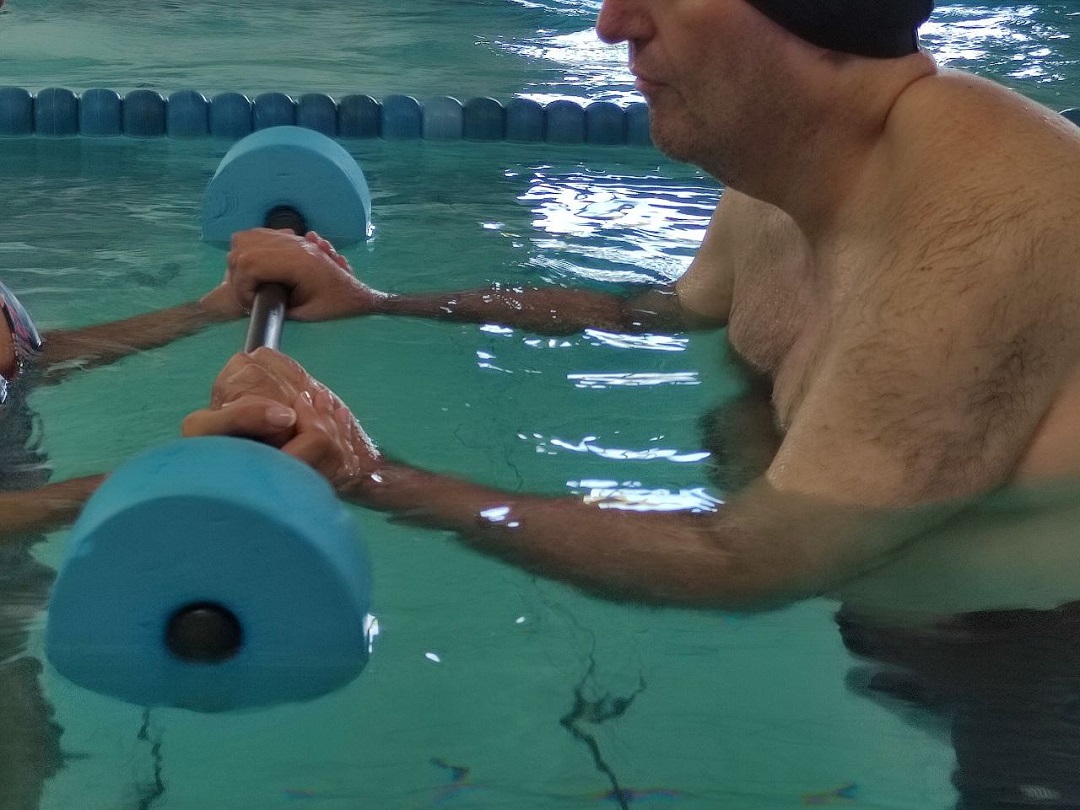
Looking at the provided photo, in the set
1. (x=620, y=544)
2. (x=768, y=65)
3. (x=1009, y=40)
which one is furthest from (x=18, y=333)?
(x=1009, y=40)

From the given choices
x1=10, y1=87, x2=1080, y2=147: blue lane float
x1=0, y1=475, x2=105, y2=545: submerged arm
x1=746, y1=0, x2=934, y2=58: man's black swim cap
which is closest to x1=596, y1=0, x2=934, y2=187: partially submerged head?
x1=746, y1=0, x2=934, y2=58: man's black swim cap

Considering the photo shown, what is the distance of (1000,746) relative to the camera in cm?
164

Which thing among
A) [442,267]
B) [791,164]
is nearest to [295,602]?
[791,164]

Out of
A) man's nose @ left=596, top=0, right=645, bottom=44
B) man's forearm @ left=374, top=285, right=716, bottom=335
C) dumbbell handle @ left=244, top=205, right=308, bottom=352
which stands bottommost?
man's forearm @ left=374, top=285, right=716, bottom=335

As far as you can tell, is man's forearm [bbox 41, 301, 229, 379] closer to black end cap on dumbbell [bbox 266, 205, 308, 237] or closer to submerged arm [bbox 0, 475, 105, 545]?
black end cap on dumbbell [bbox 266, 205, 308, 237]

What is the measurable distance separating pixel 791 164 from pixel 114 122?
14.3 feet

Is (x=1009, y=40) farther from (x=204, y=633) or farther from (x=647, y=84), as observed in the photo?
(x=204, y=633)

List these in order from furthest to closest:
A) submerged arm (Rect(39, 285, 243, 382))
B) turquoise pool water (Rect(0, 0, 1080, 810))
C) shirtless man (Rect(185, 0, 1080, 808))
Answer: submerged arm (Rect(39, 285, 243, 382))
shirtless man (Rect(185, 0, 1080, 808))
turquoise pool water (Rect(0, 0, 1080, 810))

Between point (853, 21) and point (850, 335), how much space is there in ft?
1.54

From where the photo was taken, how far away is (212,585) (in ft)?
5.01

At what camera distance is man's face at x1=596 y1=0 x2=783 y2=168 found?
1.98 metres

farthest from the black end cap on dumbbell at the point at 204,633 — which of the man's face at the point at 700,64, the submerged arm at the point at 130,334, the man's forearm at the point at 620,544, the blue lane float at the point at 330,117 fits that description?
the blue lane float at the point at 330,117

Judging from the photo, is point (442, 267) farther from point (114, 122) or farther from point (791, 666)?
point (114, 122)

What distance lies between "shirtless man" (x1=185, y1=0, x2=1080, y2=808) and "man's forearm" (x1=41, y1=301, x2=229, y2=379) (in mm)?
1116
